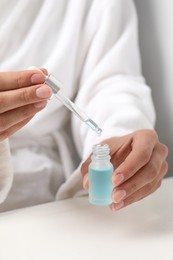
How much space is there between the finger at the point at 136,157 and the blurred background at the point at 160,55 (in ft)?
0.97

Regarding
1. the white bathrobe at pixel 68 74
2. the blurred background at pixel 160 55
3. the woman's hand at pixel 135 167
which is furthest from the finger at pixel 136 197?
the blurred background at pixel 160 55

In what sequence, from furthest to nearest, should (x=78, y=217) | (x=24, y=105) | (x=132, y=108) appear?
(x=132, y=108) → (x=78, y=217) → (x=24, y=105)

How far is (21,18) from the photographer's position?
2.93 feet

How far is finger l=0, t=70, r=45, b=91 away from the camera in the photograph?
565mm

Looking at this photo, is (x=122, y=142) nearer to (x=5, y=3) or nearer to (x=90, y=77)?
(x=90, y=77)

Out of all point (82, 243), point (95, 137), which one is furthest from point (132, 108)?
point (82, 243)

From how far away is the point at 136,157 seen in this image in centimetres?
66

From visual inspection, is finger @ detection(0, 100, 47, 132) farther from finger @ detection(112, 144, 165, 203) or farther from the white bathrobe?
the white bathrobe

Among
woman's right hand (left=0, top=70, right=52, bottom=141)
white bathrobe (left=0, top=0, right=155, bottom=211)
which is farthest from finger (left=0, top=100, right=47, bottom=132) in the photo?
white bathrobe (left=0, top=0, right=155, bottom=211)

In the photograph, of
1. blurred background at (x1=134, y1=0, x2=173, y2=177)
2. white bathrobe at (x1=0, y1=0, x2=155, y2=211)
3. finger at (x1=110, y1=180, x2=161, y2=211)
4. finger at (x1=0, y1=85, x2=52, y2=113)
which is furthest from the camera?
blurred background at (x1=134, y1=0, x2=173, y2=177)

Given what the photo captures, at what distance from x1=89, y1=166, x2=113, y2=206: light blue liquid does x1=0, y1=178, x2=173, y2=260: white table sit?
6 centimetres

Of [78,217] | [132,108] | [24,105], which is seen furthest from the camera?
[132,108]

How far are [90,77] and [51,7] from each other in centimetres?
16

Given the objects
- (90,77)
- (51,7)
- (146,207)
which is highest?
(51,7)
